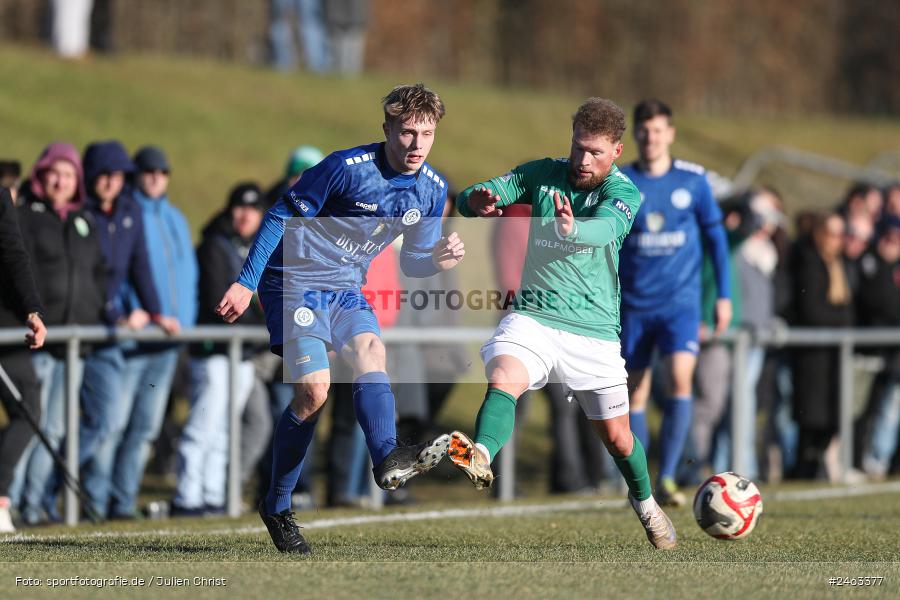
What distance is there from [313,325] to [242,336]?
3487 millimetres

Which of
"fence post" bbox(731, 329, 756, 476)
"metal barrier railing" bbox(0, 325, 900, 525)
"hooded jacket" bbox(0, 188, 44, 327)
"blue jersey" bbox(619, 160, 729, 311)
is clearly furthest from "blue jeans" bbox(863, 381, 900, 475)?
"hooded jacket" bbox(0, 188, 44, 327)

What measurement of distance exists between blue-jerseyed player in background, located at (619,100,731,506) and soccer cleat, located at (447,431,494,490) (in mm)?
3691

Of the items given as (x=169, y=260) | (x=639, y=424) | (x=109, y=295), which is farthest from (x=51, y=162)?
(x=639, y=424)

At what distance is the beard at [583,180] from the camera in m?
7.81

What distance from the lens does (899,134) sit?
35.1m

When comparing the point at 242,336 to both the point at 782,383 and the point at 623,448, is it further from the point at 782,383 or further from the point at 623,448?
the point at 782,383

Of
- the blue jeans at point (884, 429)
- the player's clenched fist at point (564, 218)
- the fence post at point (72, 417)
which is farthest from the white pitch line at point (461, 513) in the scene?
the player's clenched fist at point (564, 218)

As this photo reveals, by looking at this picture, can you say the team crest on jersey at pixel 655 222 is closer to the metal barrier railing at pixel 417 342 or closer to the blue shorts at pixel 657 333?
the blue shorts at pixel 657 333

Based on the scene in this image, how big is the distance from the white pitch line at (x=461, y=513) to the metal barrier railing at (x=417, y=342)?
0.76 meters

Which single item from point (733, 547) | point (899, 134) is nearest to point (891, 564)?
point (733, 547)

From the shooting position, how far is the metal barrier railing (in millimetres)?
10203

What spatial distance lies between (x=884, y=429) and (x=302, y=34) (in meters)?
14.1

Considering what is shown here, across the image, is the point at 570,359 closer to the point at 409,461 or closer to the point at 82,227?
the point at 409,461

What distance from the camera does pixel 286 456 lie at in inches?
307
